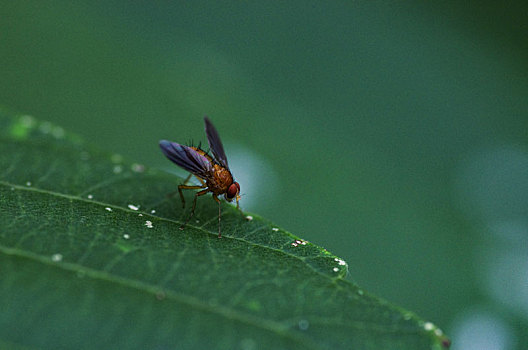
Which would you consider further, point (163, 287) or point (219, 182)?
point (219, 182)

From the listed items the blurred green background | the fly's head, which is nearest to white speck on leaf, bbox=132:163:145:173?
the fly's head

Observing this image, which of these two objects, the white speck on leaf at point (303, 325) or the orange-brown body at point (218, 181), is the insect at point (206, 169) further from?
the white speck on leaf at point (303, 325)

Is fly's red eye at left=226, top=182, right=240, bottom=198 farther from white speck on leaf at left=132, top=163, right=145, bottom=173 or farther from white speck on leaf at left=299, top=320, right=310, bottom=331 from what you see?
white speck on leaf at left=299, top=320, right=310, bottom=331

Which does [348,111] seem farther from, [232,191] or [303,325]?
[303,325]

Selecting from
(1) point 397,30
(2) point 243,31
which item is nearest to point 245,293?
(2) point 243,31

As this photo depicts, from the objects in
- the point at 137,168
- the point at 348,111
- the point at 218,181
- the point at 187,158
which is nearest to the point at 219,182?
the point at 218,181

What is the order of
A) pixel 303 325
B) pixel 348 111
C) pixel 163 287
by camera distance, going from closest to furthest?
pixel 303 325 < pixel 163 287 < pixel 348 111

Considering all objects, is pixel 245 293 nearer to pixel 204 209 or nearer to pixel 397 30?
pixel 204 209

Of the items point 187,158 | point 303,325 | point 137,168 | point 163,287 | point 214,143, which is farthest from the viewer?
point 214,143
